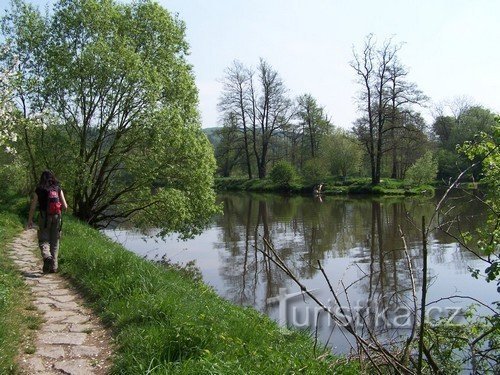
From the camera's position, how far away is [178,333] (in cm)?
470

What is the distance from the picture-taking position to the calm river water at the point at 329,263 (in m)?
8.49

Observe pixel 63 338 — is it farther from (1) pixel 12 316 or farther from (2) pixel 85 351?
(1) pixel 12 316

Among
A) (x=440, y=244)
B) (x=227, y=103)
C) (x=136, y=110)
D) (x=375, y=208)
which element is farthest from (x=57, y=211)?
(x=227, y=103)

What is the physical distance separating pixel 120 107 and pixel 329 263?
8556 millimetres

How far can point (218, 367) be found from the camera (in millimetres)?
3895

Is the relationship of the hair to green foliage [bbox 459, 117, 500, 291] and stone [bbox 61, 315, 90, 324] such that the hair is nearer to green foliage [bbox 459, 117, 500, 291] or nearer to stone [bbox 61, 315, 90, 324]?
stone [bbox 61, 315, 90, 324]

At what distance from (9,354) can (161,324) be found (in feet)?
4.86

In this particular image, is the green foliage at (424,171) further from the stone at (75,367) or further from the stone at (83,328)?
the stone at (75,367)

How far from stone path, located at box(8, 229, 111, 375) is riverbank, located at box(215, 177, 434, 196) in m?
33.6

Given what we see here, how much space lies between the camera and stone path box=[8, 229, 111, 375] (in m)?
4.36

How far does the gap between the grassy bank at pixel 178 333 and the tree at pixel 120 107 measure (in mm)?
8083

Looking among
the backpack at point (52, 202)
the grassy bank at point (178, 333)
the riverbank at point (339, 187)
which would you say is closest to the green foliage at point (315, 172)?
the riverbank at point (339, 187)

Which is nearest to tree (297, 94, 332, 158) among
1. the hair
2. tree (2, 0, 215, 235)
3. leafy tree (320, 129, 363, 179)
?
leafy tree (320, 129, 363, 179)

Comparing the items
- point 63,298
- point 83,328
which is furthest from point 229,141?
point 83,328
